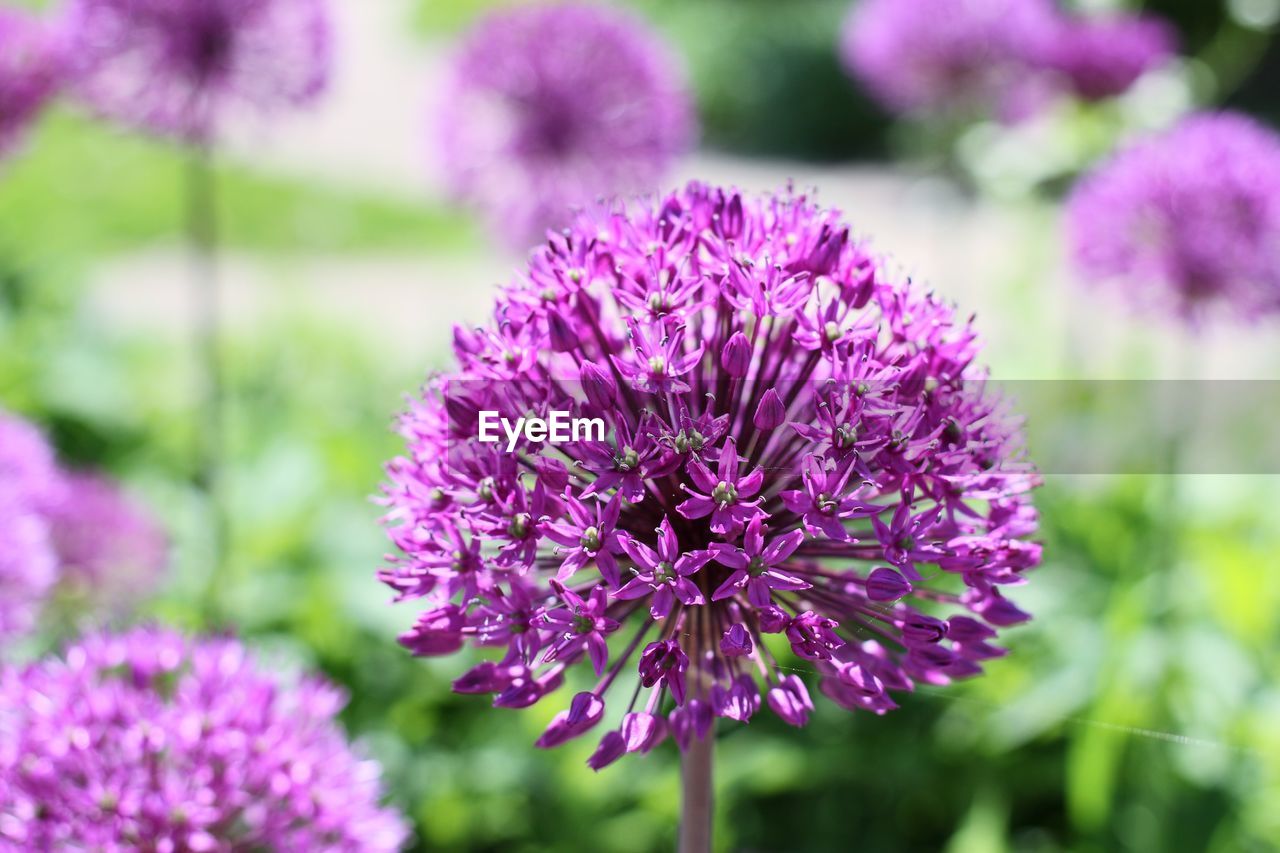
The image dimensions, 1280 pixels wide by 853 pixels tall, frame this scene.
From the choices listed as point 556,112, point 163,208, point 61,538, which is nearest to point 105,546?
point 61,538

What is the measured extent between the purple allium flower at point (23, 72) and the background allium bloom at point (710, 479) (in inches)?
102

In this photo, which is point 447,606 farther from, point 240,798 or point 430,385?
point 240,798

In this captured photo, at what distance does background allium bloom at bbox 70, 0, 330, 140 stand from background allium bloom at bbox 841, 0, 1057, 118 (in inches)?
105

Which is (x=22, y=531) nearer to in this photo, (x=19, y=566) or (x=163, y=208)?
(x=19, y=566)

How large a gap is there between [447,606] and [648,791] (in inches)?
68.0

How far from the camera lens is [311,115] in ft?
12.4

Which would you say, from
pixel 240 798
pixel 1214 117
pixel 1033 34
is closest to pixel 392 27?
pixel 1033 34

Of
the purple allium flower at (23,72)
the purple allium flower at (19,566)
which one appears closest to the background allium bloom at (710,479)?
the purple allium flower at (19,566)

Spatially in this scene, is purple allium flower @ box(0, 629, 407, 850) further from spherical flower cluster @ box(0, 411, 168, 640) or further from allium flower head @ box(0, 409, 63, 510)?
allium flower head @ box(0, 409, 63, 510)

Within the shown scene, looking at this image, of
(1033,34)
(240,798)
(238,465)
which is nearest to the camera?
(240,798)

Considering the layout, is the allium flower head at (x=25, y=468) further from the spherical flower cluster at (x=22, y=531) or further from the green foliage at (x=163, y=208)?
the green foliage at (x=163, y=208)

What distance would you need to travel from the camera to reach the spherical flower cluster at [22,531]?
2348 mm

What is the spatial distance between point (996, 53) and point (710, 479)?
14.4 feet

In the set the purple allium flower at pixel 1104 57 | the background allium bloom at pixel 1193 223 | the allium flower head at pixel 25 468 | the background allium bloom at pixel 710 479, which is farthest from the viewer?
the purple allium flower at pixel 1104 57
